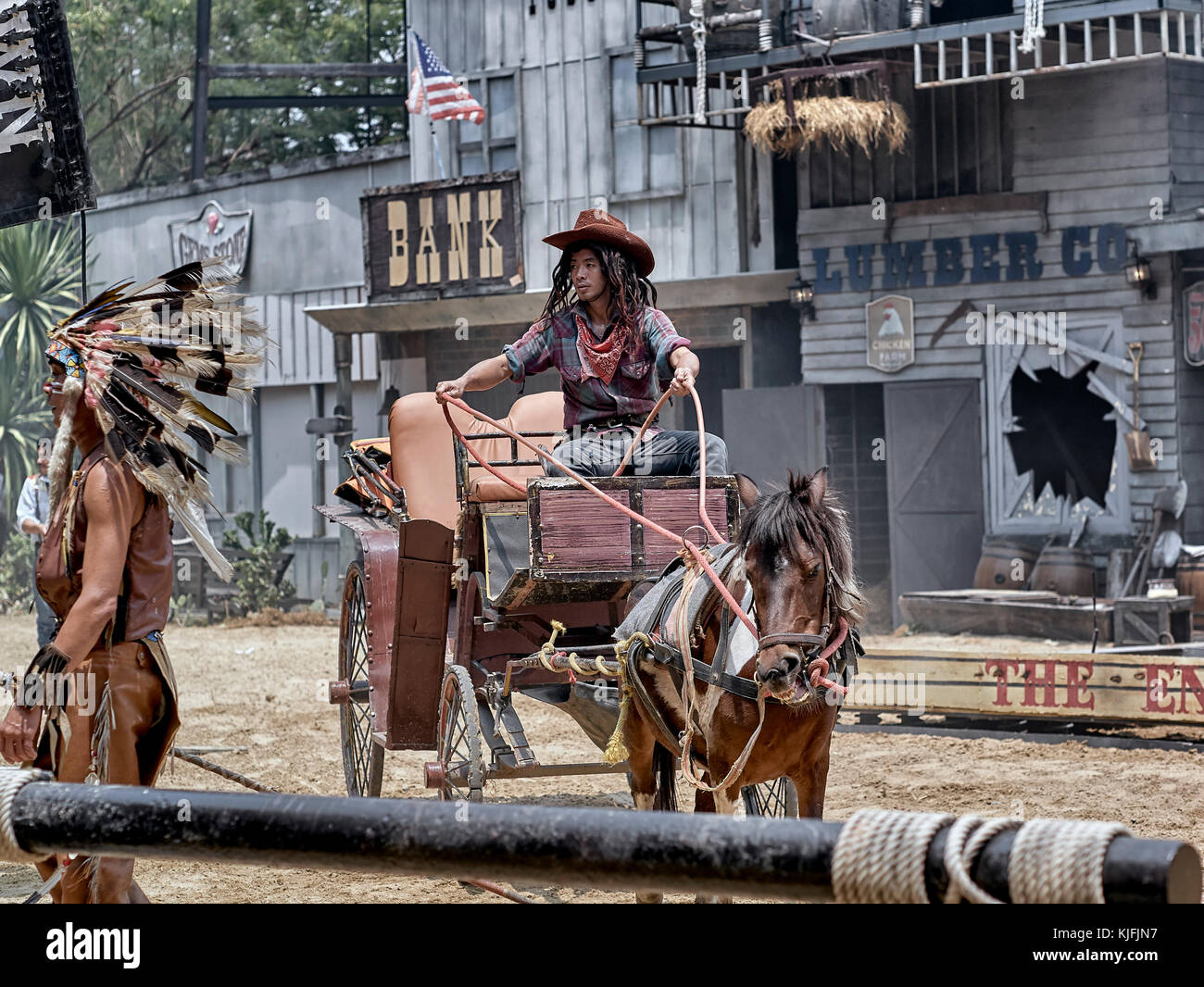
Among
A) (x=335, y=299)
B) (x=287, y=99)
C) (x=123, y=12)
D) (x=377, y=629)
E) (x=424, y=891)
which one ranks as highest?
(x=123, y=12)

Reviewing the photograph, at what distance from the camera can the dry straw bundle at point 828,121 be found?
581 inches

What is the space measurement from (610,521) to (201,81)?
69.6 feet

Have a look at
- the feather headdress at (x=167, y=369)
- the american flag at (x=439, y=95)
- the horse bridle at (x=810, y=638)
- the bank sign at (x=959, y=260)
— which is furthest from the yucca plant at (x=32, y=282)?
the horse bridle at (x=810, y=638)

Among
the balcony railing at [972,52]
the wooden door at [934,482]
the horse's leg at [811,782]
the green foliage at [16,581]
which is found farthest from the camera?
the green foliage at [16,581]

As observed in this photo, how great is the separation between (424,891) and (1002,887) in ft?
17.7

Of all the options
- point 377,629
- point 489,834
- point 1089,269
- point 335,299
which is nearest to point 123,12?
point 335,299

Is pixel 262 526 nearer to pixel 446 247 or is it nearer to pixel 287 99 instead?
pixel 446 247

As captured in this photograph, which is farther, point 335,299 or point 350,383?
point 335,299

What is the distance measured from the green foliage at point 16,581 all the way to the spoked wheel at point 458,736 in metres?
15.5

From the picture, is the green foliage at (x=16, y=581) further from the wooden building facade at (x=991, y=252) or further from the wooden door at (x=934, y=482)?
the wooden door at (x=934, y=482)

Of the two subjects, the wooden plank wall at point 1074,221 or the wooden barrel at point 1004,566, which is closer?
the wooden plank wall at point 1074,221

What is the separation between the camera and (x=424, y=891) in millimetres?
6523

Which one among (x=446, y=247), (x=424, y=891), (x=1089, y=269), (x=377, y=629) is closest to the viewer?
(x=424, y=891)

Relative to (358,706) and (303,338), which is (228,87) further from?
(358,706)
